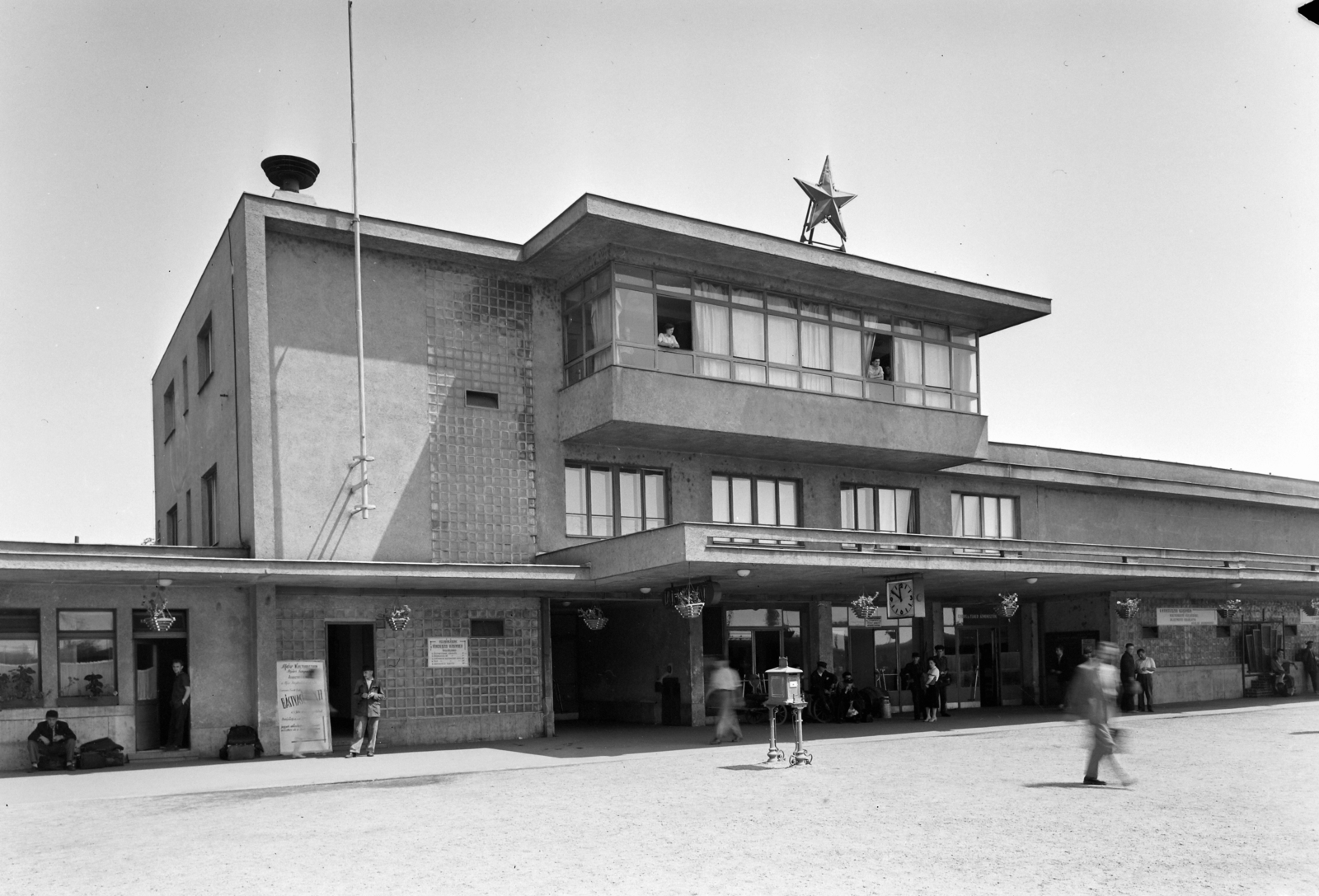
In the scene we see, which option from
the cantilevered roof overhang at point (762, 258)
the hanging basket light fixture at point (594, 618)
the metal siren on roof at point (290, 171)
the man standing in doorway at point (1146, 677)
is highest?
the metal siren on roof at point (290, 171)

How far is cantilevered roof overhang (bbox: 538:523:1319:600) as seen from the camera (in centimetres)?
2192

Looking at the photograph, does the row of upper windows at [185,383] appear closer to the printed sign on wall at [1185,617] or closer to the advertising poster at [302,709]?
the advertising poster at [302,709]

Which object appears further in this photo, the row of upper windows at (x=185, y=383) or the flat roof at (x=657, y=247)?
the row of upper windows at (x=185, y=383)

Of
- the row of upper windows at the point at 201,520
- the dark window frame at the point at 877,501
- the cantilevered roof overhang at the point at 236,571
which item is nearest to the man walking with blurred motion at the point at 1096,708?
the cantilevered roof overhang at the point at 236,571

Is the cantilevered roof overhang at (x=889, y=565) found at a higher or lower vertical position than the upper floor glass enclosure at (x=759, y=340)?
lower

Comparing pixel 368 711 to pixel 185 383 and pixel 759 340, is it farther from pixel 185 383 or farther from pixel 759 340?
pixel 759 340

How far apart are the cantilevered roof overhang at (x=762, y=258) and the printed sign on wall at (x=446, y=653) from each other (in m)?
7.87

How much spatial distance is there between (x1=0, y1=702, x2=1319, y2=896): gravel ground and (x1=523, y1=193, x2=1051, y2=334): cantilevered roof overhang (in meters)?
10.4

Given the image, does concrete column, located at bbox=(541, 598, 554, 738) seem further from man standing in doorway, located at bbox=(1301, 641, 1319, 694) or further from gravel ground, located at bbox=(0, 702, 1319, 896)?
man standing in doorway, located at bbox=(1301, 641, 1319, 694)

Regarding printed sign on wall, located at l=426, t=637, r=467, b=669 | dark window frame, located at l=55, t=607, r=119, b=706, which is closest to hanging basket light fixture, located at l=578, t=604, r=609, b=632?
printed sign on wall, located at l=426, t=637, r=467, b=669

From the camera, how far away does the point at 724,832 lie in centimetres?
1178

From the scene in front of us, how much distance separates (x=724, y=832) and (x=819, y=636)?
57.1 ft

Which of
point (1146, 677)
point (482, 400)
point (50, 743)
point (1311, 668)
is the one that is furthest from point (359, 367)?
Answer: point (1311, 668)

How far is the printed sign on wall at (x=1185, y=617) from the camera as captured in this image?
33719 mm
